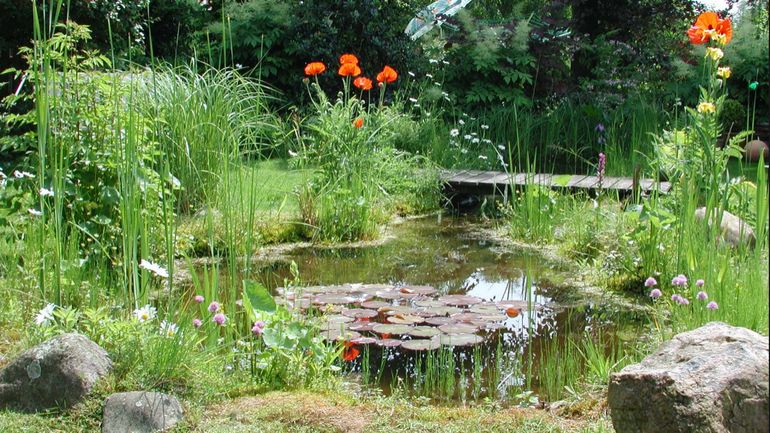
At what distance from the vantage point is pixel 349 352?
4141 mm

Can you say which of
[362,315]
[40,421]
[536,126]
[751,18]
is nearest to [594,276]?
[362,315]

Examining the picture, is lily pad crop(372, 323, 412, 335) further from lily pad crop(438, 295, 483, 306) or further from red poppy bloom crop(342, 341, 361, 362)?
lily pad crop(438, 295, 483, 306)

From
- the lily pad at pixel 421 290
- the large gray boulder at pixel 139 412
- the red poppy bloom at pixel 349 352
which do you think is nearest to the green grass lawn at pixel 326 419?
the large gray boulder at pixel 139 412

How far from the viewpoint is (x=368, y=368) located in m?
3.86

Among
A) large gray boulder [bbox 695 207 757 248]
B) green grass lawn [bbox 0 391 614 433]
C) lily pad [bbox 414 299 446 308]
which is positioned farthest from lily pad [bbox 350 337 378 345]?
large gray boulder [bbox 695 207 757 248]

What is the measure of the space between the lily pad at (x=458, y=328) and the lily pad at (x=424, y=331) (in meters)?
0.05

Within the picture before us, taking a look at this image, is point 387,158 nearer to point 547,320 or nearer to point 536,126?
point 536,126

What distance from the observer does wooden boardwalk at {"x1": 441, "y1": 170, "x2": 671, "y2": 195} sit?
766 centimetres

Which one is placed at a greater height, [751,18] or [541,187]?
[751,18]

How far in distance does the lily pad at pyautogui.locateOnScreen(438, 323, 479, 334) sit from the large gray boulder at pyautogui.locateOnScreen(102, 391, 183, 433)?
5.44 ft

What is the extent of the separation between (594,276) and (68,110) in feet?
10.7

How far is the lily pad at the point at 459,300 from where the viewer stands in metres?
4.84

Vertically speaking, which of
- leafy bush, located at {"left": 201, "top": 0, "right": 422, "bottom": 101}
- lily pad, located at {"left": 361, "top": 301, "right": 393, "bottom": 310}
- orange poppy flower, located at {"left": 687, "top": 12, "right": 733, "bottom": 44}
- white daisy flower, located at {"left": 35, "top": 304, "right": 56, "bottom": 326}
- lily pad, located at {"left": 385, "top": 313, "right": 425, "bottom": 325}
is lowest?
lily pad, located at {"left": 385, "top": 313, "right": 425, "bottom": 325}

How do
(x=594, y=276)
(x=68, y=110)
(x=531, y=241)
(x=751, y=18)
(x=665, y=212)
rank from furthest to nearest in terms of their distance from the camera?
(x=751, y=18), (x=531, y=241), (x=594, y=276), (x=665, y=212), (x=68, y=110)
